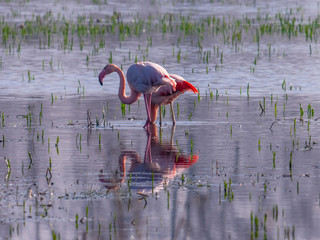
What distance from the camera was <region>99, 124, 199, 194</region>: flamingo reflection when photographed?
9.27 meters

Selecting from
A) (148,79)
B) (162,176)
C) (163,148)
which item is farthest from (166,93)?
(162,176)

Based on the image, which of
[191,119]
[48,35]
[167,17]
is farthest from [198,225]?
[167,17]

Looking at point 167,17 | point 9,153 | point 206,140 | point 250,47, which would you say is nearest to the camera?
point 9,153

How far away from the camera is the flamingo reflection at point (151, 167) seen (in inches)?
365

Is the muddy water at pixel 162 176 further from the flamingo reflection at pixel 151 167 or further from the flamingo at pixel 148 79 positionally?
the flamingo at pixel 148 79

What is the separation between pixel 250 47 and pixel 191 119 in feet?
43.5

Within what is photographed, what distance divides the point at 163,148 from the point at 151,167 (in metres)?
1.49

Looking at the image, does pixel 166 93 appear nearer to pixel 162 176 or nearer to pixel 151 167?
pixel 151 167

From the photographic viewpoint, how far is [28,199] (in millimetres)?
8555

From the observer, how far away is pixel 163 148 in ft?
38.6

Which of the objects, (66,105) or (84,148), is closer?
(84,148)

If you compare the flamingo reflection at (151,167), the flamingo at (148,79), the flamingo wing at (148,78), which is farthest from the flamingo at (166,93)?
the flamingo reflection at (151,167)

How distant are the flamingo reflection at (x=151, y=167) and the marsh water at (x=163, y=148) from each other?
18 millimetres

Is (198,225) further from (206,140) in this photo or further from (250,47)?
(250,47)
